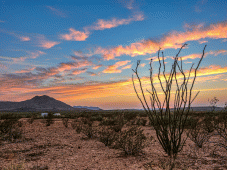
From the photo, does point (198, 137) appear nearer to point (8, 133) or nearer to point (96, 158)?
point (96, 158)

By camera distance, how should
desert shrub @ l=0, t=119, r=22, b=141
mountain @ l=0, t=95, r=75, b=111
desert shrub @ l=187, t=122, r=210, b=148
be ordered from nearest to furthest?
desert shrub @ l=187, t=122, r=210, b=148
desert shrub @ l=0, t=119, r=22, b=141
mountain @ l=0, t=95, r=75, b=111

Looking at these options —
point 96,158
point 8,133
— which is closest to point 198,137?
point 96,158

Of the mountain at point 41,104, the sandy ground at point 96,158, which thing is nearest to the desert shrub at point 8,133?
the sandy ground at point 96,158

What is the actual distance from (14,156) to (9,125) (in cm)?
582

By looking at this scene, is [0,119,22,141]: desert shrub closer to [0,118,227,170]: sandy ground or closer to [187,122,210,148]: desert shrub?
[0,118,227,170]: sandy ground

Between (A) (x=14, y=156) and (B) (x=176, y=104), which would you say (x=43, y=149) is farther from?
Result: (B) (x=176, y=104)

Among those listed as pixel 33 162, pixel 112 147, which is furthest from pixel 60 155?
pixel 112 147

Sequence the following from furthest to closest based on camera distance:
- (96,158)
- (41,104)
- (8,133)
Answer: (41,104) → (8,133) → (96,158)

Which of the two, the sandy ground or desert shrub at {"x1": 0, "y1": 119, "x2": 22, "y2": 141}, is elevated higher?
desert shrub at {"x1": 0, "y1": 119, "x2": 22, "y2": 141}

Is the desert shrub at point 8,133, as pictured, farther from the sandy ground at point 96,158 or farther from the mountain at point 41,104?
the mountain at point 41,104

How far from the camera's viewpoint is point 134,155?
650cm

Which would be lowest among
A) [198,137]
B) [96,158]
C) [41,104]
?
[96,158]

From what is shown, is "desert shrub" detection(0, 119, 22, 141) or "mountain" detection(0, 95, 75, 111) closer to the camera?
"desert shrub" detection(0, 119, 22, 141)

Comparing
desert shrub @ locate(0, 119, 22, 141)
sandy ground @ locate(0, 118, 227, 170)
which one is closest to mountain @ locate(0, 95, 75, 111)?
desert shrub @ locate(0, 119, 22, 141)
